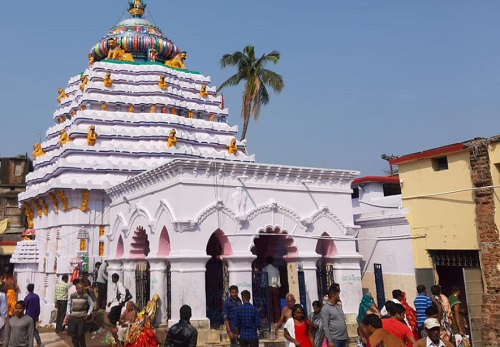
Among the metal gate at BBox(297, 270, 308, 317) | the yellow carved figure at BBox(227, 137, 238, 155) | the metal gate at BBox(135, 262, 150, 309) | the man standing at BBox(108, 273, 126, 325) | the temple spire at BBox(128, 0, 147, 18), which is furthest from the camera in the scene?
the temple spire at BBox(128, 0, 147, 18)

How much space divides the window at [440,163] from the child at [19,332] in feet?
36.9

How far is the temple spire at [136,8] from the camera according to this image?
31.1m

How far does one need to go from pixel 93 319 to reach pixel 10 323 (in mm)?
6581

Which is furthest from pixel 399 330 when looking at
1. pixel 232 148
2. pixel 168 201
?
pixel 232 148

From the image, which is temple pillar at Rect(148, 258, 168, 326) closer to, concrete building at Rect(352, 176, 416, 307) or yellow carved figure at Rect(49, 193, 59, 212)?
concrete building at Rect(352, 176, 416, 307)

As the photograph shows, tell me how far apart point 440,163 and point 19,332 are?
11.6m

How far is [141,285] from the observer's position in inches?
617

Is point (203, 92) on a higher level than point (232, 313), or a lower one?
higher

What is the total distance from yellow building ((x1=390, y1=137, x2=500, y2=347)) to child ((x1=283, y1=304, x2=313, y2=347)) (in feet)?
22.4

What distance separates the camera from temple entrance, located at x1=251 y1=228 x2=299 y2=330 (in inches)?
547

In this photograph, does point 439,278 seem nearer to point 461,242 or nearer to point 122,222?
point 461,242

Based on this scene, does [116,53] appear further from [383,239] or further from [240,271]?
[383,239]

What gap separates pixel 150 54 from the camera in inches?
1054

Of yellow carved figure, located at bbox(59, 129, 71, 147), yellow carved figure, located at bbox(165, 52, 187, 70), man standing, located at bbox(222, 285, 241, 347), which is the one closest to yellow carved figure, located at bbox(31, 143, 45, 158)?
yellow carved figure, located at bbox(59, 129, 71, 147)
